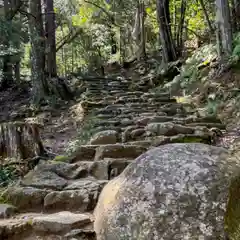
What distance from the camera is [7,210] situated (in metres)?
2.52

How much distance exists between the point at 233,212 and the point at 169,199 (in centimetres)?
40

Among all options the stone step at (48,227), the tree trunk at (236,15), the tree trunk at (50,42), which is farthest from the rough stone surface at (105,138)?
the tree trunk at (50,42)

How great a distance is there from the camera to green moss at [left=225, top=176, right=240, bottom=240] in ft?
5.81

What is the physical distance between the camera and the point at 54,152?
5086mm

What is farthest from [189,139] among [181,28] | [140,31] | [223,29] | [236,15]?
[140,31]

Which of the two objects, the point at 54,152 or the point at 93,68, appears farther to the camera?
the point at 93,68

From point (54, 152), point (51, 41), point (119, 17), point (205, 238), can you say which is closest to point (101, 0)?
point (119, 17)

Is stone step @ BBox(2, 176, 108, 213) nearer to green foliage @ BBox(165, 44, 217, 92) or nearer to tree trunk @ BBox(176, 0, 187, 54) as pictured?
green foliage @ BBox(165, 44, 217, 92)

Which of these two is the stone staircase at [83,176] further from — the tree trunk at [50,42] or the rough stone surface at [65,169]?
the tree trunk at [50,42]

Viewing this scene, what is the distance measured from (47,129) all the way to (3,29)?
97.2 inches

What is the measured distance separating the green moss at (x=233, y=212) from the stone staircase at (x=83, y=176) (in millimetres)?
900

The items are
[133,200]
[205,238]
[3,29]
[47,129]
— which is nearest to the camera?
[205,238]

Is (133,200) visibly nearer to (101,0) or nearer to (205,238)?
(205,238)

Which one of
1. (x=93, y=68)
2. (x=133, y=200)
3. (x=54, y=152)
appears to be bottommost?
(x=54, y=152)
